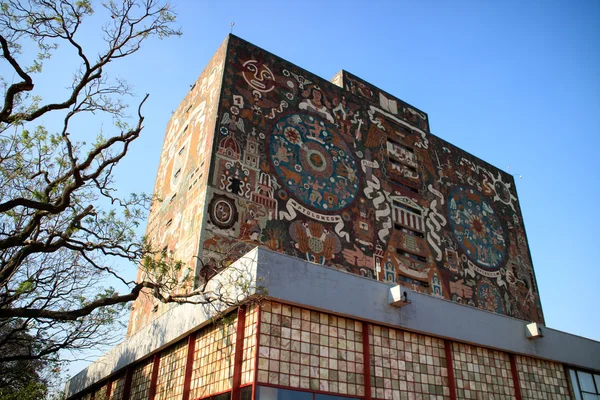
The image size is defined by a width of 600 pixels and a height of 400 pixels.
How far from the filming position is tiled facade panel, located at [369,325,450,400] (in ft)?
28.1

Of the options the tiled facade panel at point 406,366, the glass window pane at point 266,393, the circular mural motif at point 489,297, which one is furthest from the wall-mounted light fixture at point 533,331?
the glass window pane at point 266,393

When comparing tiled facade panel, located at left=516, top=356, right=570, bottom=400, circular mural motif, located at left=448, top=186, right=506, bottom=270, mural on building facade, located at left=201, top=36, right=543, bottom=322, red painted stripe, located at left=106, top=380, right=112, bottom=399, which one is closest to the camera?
tiled facade panel, located at left=516, top=356, right=570, bottom=400

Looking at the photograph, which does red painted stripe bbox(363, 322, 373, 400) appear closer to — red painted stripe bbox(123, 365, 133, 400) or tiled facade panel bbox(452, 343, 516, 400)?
tiled facade panel bbox(452, 343, 516, 400)

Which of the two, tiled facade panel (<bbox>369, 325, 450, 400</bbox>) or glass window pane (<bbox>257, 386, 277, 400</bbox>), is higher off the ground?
tiled facade panel (<bbox>369, 325, 450, 400</bbox>)

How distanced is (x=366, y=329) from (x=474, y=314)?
276 cm

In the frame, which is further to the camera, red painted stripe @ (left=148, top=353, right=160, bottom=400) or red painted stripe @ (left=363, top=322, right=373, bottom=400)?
red painted stripe @ (left=148, top=353, right=160, bottom=400)

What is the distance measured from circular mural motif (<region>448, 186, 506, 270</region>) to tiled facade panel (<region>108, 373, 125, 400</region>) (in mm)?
10809

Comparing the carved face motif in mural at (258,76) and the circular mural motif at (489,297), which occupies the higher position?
the carved face motif in mural at (258,76)

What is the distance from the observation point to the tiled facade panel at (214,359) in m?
7.91

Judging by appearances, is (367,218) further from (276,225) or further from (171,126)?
(171,126)

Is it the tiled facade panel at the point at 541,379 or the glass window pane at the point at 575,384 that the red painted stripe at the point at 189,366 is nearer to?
the tiled facade panel at the point at 541,379

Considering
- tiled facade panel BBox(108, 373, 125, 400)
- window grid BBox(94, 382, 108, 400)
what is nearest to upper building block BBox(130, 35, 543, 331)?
window grid BBox(94, 382, 108, 400)

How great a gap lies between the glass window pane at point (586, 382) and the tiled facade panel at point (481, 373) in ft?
7.59

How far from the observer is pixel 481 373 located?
32.6 feet
